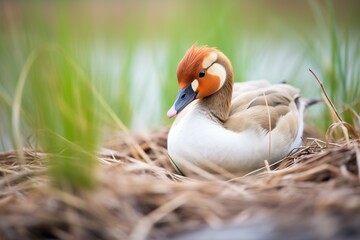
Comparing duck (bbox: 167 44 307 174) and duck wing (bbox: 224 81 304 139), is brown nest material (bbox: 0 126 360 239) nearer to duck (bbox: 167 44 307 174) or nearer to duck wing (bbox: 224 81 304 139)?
duck (bbox: 167 44 307 174)

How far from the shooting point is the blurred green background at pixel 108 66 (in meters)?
1.54

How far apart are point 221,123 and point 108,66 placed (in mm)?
683

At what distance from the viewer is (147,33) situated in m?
4.13

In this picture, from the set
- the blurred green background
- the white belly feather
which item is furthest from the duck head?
the blurred green background

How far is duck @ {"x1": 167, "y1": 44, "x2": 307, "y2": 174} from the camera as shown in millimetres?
2211

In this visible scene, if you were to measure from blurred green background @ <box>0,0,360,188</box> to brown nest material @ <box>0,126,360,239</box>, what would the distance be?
0.17 meters

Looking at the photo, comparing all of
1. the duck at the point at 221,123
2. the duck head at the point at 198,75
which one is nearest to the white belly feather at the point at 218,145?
the duck at the point at 221,123

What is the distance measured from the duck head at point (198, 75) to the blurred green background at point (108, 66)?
394 mm

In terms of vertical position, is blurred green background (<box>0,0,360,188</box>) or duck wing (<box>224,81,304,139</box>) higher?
blurred green background (<box>0,0,360,188</box>)

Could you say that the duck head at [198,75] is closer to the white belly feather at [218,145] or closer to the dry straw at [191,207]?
the white belly feather at [218,145]

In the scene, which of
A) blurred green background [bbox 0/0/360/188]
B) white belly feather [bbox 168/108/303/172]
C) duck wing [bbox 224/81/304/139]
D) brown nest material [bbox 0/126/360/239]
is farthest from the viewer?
duck wing [bbox 224/81/304/139]

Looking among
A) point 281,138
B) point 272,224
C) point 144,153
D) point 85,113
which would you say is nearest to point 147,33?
point 144,153

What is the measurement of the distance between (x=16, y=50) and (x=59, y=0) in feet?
0.90

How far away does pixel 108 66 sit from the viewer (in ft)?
8.05
